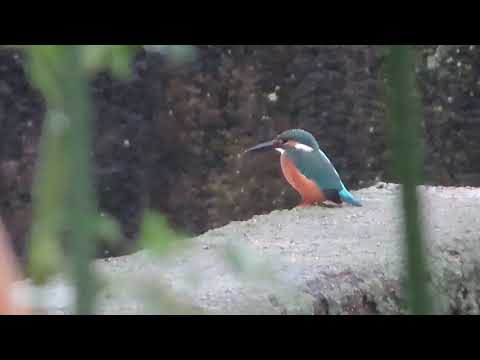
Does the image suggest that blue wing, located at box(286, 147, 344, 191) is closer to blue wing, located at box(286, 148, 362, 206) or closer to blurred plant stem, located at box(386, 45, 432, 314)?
blue wing, located at box(286, 148, 362, 206)

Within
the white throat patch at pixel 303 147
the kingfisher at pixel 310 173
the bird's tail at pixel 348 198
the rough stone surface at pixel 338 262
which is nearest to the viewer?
the rough stone surface at pixel 338 262

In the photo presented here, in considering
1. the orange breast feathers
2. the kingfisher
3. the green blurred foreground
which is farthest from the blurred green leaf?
the orange breast feathers

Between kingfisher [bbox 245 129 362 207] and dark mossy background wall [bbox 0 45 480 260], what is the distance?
1926 mm

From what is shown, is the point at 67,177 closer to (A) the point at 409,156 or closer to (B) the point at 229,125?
(A) the point at 409,156

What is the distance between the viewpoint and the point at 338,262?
376 centimetres

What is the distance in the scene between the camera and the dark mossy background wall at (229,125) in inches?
295

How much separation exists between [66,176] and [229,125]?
285 inches

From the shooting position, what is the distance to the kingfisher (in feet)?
18.1

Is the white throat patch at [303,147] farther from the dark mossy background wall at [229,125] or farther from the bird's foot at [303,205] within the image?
the dark mossy background wall at [229,125]

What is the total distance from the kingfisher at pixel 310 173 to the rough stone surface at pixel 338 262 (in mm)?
146

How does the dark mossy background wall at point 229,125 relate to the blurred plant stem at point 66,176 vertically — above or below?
above

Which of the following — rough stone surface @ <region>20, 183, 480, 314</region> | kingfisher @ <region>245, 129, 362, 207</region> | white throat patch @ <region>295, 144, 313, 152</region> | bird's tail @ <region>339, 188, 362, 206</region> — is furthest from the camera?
white throat patch @ <region>295, 144, 313, 152</region>

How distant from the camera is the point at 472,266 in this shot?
170 inches

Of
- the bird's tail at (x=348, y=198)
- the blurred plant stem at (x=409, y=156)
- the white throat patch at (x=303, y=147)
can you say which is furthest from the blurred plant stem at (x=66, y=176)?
the white throat patch at (x=303, y=147)
